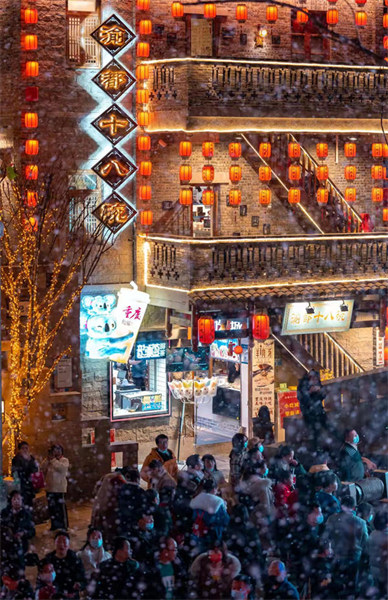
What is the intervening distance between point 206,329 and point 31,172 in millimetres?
4837

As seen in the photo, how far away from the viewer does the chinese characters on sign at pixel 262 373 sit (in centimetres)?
2781

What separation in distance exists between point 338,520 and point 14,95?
42.2 feet

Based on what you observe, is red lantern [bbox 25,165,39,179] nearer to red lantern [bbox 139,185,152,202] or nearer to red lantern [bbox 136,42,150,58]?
red lantern [bbox 139,185,152,202]

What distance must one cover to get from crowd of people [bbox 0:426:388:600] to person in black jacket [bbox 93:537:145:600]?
0.5 inches

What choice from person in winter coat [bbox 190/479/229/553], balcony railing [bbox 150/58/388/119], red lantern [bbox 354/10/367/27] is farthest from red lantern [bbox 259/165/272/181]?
person in winter coat [bbox 190/479/229/553]

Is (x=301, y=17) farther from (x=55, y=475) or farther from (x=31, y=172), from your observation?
(x=55, y=475)

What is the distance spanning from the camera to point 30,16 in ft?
80.8

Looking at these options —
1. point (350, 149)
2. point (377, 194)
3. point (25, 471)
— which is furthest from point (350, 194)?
point (25, 471)

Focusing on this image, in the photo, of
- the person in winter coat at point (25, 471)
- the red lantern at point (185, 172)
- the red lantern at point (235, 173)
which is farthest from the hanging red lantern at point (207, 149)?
the person in winter coat at point (25, 471)

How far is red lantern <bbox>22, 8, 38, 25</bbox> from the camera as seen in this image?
24625mm

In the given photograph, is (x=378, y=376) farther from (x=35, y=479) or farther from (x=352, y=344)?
(x=35, y=479)

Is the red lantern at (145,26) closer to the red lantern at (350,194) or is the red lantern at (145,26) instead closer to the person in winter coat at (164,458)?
the red lantern at (350,194)

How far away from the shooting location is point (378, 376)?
84.3 feet

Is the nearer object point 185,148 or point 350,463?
point 350,463
